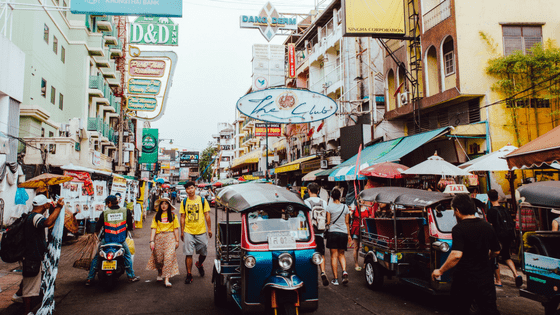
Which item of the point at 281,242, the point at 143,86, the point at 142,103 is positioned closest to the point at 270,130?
the point at 142,103

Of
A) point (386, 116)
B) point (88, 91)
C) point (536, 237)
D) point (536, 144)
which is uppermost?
point (88, 91)

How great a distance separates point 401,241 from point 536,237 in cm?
256

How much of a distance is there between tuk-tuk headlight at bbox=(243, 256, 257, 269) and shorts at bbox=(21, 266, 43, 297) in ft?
9.72

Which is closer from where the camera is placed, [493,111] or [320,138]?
[493,111]

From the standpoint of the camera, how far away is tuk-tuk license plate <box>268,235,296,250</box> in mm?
4781

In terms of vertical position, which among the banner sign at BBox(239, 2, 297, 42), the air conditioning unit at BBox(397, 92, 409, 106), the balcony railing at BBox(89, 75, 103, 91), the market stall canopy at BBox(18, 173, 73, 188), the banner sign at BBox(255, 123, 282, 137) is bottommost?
the market stall canopy at BBox(18, 173, 73, 188)

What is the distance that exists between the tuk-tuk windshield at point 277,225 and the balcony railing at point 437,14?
41.3 feet

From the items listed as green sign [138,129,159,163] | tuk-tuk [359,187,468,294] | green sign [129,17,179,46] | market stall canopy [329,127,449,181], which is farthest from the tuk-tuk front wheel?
green sign [138,129,159,163]

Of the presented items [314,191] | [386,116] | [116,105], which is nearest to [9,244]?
[314,191]

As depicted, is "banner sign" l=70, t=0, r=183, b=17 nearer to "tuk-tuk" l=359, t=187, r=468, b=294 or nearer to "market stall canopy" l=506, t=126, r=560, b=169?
"tuk-tuk" l=359, t=187, r=468, b=294

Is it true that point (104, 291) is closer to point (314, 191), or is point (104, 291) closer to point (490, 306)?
point (314, 191)

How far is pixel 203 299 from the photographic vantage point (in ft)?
20.6

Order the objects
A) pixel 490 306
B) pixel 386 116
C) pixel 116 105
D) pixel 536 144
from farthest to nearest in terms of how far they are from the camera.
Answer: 1. pixel 116 105
2. pixel 386 116
3. pixel 536 144
4. pixel 490 306

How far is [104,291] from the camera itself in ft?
22.3
